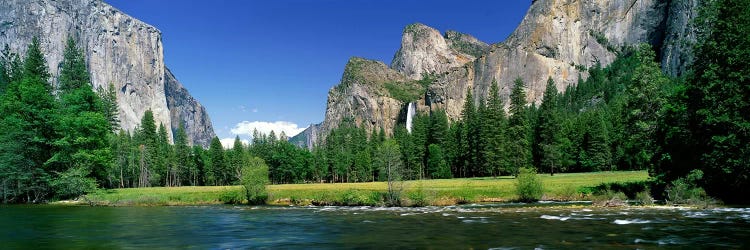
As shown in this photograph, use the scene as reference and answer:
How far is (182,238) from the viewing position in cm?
2267

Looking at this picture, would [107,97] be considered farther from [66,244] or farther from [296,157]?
[66,244]

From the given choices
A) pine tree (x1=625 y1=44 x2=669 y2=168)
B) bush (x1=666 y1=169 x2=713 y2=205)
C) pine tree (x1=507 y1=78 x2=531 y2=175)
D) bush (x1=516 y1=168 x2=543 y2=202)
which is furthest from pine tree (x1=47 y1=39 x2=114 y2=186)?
pine tree (x1=507 y1=78 x2=531 y2=175)

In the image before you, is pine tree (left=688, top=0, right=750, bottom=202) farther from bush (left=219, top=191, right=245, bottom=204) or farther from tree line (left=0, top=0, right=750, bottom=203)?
bush (left=219, top=191, right=245, bottom=204)

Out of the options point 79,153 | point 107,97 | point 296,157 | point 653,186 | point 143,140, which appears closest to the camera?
point 653,186

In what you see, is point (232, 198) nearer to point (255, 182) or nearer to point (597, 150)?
point (255, 182)

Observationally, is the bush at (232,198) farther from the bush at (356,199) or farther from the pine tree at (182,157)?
the pine tree at (182,157)

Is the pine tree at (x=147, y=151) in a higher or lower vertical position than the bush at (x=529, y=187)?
higher

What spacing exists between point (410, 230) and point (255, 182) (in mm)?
26852

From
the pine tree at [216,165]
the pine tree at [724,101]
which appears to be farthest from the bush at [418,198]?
the pine tree at [216,165]

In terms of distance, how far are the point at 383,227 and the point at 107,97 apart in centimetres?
7700

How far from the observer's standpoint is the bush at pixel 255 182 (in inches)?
1802

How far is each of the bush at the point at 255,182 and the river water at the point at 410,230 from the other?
40.3 feet

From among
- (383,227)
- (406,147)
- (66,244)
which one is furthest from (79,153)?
(406,147)

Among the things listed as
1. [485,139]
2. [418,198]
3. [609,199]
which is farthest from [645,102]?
[485,139]
